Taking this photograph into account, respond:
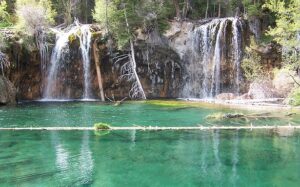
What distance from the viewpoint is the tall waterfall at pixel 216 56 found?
3659 cm

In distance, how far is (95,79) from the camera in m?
37.6

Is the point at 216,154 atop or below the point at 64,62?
below

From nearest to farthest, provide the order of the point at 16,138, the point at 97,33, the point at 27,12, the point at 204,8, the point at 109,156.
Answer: the point at 109,156, the point at 16,138, the point at 27,12, the point at 97,33, the point at 204,8

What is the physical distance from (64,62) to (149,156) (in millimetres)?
23739

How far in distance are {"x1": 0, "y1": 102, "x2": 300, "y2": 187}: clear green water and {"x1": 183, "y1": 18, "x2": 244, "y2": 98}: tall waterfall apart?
1406 cm

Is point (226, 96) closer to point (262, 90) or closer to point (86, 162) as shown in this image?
point (262, 90)

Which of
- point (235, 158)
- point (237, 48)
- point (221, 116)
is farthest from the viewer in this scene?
point (237, 48)

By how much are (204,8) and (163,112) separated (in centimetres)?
2231

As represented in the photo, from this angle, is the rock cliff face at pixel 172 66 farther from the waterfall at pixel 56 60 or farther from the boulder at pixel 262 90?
the boulder at pixel 262 90

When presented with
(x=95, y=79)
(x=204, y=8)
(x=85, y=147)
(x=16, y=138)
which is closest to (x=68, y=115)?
(x=16, y=138)

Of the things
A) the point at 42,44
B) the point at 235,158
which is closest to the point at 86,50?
→ the point at 42,44

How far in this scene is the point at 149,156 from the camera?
49.2 ft

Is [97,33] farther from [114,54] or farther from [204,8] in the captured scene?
[204,8]

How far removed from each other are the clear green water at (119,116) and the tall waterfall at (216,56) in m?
8.47
